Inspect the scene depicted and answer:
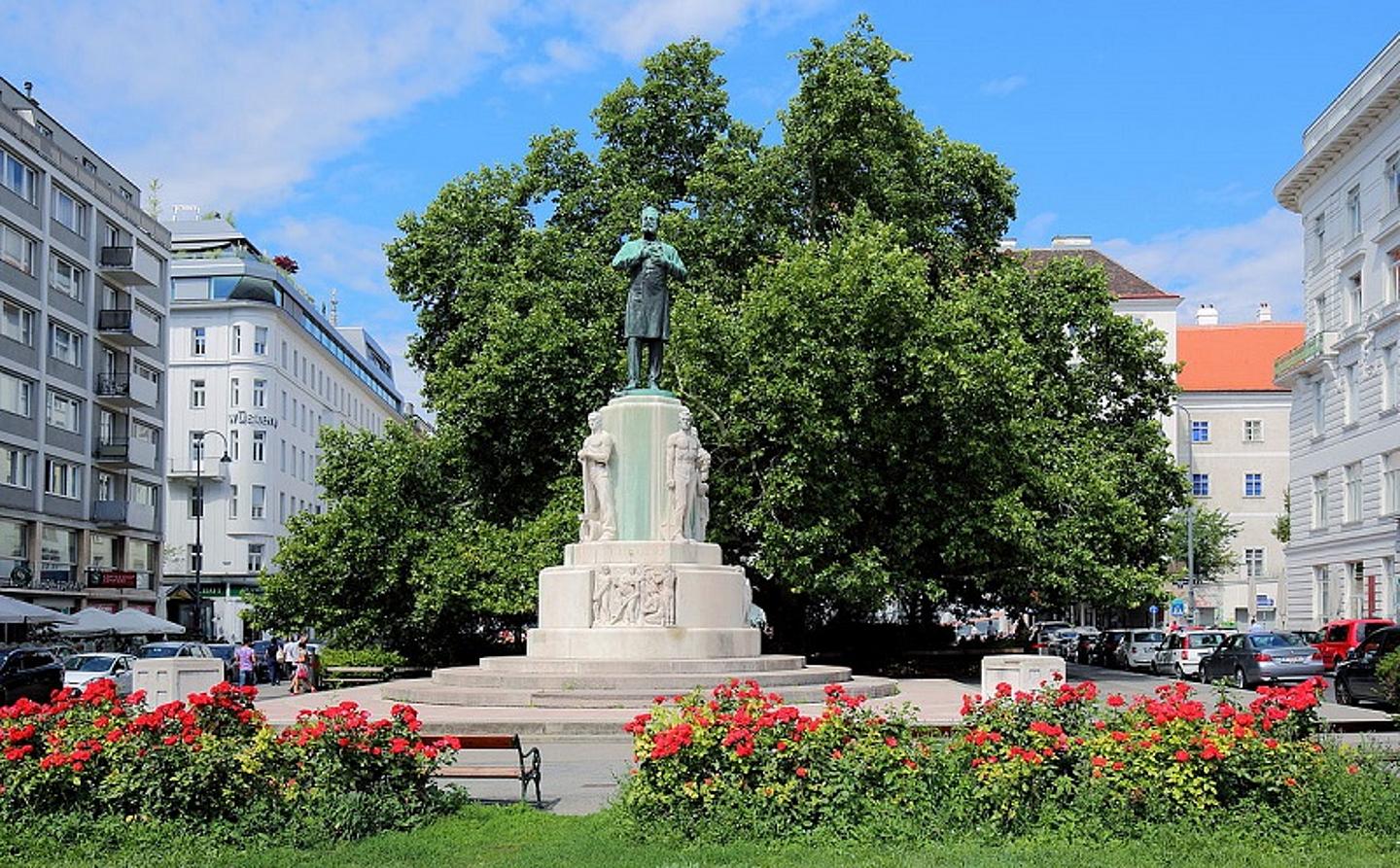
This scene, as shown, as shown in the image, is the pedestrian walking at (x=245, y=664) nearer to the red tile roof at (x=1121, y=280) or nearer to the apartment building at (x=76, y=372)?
A: the apartment building at (x=76, y=372)

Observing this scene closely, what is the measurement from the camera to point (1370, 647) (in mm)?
28016

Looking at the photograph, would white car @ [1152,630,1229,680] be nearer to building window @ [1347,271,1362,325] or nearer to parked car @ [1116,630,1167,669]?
parked car @ [1116,630,1167,669]

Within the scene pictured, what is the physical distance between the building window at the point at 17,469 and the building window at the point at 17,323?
12.8ft

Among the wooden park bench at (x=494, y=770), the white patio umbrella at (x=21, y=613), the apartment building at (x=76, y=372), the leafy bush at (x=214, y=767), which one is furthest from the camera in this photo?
the apartment building at (x=76, y=372)

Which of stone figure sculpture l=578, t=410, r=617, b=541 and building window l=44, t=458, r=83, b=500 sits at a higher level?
building window l=44, t=458, r=83, b=500

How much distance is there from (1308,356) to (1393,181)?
876 centimetres

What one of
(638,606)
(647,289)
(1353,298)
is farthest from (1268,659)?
(1353,298)

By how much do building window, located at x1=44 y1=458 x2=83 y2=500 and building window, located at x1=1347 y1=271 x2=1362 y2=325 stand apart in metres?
46.8

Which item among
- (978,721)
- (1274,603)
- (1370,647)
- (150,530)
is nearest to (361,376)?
(150,530)

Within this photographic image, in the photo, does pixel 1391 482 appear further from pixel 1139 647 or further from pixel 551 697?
pixel 551 697

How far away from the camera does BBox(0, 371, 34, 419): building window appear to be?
157 ft

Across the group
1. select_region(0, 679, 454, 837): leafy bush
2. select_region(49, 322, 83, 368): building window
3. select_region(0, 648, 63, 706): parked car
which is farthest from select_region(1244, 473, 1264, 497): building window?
select_region(0, 679, 454, 837): leafy bush

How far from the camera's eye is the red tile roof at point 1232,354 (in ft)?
268

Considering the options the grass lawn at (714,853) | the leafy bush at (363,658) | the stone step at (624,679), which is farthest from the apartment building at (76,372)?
the grass lawn at (714,853)
